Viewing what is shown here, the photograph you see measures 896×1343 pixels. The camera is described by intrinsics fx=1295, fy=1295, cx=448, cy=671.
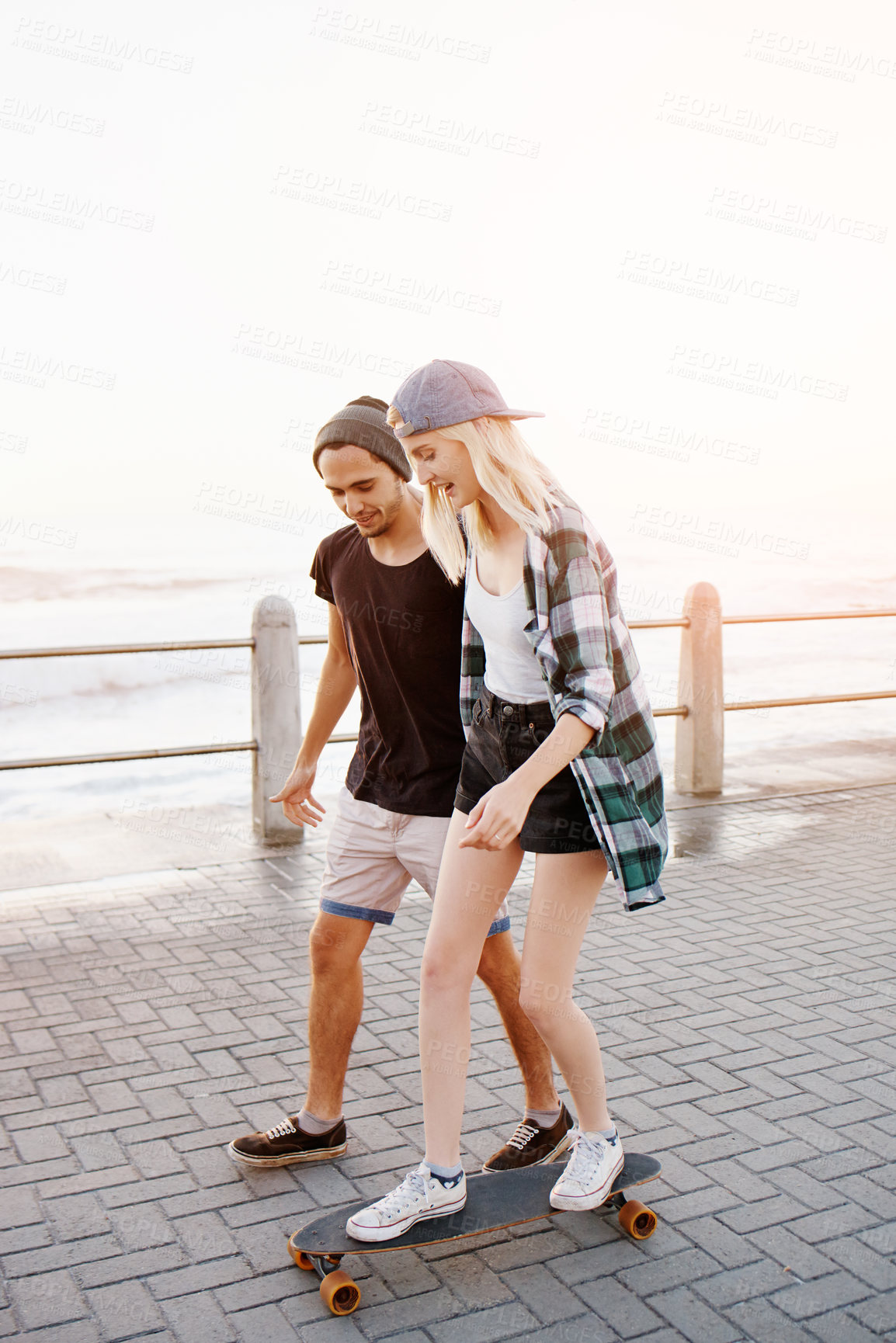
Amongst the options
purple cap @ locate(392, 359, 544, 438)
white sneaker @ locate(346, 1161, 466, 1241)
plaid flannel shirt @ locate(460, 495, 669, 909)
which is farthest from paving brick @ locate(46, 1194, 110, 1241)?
purple cap @ locate(392, 359, 544, 438)

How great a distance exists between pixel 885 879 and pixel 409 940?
99.2 inches

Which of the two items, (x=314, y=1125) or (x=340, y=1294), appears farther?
(x=314, y=1125)

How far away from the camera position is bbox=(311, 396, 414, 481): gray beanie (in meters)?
3.34

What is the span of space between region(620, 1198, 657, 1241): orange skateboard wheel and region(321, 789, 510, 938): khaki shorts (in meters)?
0.79

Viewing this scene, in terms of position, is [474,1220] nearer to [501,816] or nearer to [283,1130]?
[283,1130]

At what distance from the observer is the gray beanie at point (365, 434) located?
3336 mm

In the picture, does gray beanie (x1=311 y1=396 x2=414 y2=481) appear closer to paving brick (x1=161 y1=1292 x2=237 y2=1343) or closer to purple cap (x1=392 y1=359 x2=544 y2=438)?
purple cap (x1=392 y1=359 x2=544 y2=438)

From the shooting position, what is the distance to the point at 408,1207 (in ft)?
10.1

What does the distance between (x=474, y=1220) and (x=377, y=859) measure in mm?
973

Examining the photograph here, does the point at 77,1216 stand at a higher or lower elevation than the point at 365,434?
lower

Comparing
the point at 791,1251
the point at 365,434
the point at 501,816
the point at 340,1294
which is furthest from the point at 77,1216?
the point at 365,434

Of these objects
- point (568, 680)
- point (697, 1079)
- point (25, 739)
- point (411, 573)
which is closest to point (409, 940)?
point (697, 1079)

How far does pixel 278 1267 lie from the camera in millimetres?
3182

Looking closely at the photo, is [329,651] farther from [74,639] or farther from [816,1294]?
[74,639]
